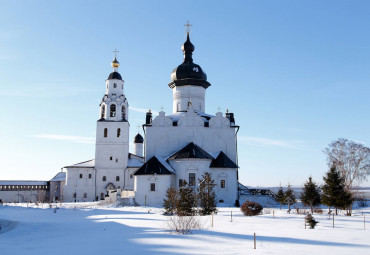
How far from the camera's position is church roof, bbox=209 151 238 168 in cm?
3381

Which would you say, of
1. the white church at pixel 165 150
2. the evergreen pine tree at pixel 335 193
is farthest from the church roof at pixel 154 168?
the evergreen pine tree at pixel 335 193

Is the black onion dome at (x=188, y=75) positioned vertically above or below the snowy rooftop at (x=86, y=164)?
above

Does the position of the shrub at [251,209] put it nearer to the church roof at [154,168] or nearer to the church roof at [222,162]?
the church roof at [154,168]

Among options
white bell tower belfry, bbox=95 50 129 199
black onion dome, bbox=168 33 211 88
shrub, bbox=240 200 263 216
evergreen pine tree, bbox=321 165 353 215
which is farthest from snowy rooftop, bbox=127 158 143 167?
evergreen pine tree, bbox=321 165 353 215

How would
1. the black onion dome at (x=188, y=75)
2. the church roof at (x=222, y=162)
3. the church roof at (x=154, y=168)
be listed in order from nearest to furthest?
the church roof at (x=154, y=168) < the church roof at (x=222, y=162) < the black onion dome at (x=188, y=75)

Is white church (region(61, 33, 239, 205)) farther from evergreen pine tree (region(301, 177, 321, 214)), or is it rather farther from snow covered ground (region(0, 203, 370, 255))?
snow covered ground (region(0, 203, 370, 255))

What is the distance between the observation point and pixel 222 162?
34.1 meters

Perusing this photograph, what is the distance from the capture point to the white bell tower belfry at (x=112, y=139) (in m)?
44.4

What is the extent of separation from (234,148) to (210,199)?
14348 millimetres

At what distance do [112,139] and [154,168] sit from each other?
14.3 m

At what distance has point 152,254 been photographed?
34.0 feet

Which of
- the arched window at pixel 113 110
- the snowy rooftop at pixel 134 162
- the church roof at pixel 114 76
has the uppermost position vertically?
the church roof at pixel 114 76

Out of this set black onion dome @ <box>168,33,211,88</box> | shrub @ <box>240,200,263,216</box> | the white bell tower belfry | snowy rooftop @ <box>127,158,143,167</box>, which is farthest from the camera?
snowy rooftop @ <box>127,158,143,167</box>

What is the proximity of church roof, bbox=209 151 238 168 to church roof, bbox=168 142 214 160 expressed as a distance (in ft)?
1.89
